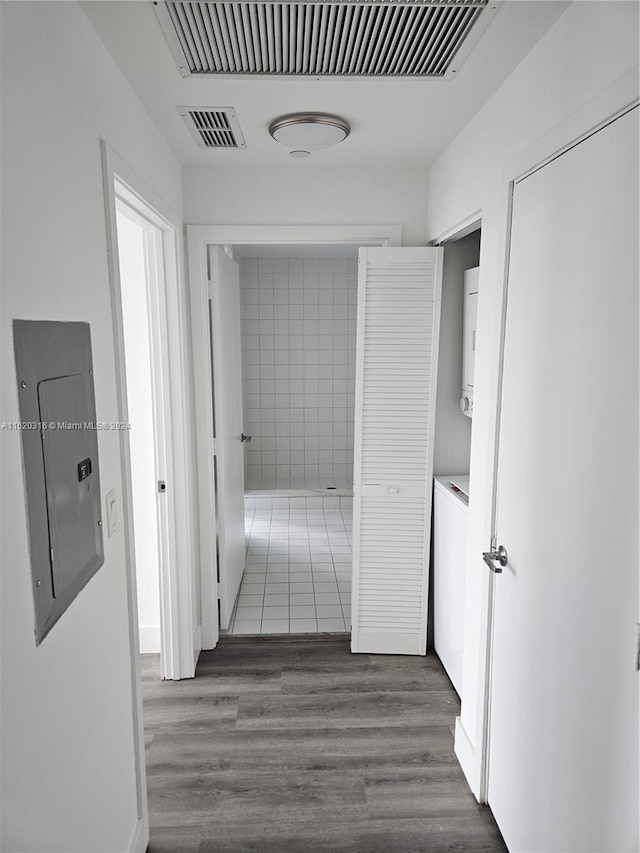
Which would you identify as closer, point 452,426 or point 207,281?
point 207,281

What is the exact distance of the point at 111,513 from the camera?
1.53 meters

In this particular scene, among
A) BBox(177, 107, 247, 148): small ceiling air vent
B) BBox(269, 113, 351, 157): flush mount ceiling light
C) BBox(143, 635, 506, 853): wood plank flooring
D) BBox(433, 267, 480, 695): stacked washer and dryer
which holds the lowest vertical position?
BBox(143, 635, 506, 853): wood plank flooring

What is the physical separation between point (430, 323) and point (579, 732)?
177 centimetres

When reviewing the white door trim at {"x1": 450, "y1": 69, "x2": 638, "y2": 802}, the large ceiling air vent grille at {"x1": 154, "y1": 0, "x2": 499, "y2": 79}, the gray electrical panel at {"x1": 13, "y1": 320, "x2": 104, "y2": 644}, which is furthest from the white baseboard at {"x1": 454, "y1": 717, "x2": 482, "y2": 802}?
the large ceiling air vent grille at {"x1": 154, "y1": 0, "x2": 499, "y2": 79}

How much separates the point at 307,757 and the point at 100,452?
4.86 feet

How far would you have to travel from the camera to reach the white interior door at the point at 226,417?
2801mm

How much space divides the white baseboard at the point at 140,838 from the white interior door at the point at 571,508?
1.12 meters

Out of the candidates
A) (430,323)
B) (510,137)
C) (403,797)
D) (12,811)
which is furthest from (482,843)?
(510,137)

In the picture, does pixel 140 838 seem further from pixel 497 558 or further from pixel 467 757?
pixel 497 558

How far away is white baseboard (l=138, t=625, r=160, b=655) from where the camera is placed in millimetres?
2832

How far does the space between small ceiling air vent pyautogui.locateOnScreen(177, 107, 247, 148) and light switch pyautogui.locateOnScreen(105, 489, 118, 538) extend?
1.32 metres

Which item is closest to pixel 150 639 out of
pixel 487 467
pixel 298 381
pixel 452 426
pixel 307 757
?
pixel 307 757

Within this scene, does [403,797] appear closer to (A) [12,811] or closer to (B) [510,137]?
(A) [12,811]

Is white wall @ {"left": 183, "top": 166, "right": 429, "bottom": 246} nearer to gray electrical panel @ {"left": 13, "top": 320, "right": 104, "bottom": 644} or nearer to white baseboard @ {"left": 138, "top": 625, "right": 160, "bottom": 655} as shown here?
gray electrical panel @ {"left": 13, "top": 320, "right": 104, "bottom": 644}
